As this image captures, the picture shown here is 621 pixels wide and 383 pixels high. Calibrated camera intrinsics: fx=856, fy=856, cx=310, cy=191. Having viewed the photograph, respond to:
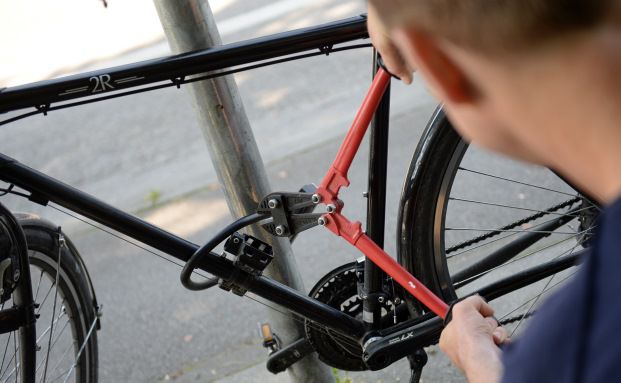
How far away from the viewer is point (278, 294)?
7.29 ft

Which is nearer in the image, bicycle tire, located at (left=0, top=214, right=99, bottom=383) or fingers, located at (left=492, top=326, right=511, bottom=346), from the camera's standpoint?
fingers, located at (left=492, top=326, right=511, bottom=346)

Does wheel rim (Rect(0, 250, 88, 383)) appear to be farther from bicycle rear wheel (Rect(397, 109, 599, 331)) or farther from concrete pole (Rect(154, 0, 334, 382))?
bicycle rear wheel (Rect(397, 109, 599, 331))

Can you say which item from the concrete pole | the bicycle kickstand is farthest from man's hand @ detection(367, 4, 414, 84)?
the bicycle kickstand

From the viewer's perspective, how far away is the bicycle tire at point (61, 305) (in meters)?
2.27

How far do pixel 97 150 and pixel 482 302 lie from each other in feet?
12.3

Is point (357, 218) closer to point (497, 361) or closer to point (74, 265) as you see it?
point (74, 265)

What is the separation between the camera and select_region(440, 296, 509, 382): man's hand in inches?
60.4

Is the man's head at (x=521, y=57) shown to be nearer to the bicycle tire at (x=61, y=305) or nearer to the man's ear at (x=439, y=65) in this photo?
the man's ear at (x=439, y=65)

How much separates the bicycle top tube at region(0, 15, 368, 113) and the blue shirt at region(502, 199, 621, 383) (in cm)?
143

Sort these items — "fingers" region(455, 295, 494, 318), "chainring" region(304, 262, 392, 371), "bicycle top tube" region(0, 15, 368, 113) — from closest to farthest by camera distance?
"fingers" region(455, 295, 494, 318) < "bicycle top tube" region(0, 15, 368, 113) < "chainring" region(304, 262, 392, 371)

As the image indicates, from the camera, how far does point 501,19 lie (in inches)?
25.5

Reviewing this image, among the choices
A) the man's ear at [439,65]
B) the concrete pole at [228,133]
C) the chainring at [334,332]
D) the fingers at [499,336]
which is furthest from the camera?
the chainring at [334,332]

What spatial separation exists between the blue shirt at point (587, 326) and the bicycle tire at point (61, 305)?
1.75 meters

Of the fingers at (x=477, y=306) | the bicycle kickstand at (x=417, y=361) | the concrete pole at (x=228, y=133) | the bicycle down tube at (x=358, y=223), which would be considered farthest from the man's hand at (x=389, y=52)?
the bicycle kickstand at (x=417, y=361)
